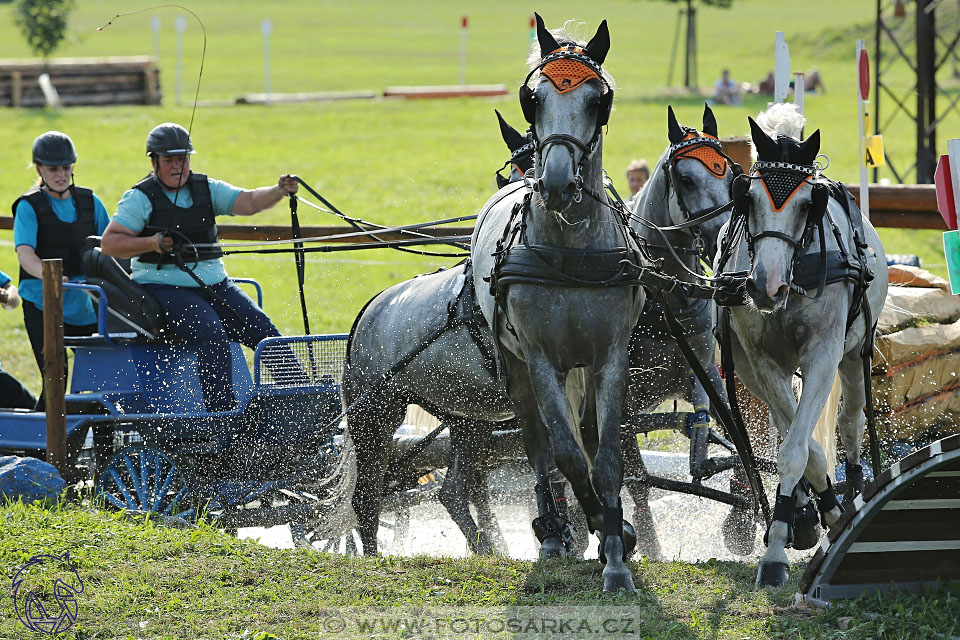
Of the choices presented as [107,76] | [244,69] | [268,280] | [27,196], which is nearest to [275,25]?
Answer: [244,69]

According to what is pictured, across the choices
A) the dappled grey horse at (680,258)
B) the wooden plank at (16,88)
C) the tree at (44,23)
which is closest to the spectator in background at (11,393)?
the dappled grey horse at (680,258)

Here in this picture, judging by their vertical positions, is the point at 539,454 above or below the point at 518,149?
below

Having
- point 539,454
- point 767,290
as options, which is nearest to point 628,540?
point 539,454

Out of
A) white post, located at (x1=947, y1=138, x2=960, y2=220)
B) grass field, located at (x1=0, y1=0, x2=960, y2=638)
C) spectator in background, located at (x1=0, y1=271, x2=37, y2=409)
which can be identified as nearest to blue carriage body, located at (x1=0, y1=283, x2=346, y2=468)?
spectator in background, located at (x1=0, y1=271, x2=37, y2=409)

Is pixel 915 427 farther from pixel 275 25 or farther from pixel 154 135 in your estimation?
pixel 275 25

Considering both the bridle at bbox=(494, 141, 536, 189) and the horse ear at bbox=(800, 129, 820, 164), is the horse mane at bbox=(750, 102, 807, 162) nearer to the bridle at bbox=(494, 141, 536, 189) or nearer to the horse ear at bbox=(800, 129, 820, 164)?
the horse ear at bbox=(800, 129, 820, 164)

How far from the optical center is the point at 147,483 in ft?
19.1

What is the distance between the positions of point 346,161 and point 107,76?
456 inches

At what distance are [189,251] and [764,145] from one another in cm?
324

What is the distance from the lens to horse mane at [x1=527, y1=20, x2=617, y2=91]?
411cm

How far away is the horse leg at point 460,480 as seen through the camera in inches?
235

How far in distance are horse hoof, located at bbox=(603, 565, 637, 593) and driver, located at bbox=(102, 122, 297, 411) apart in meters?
2.66

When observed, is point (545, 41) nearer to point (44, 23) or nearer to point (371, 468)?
point (371, 468)

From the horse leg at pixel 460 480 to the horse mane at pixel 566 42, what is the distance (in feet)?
7.51
